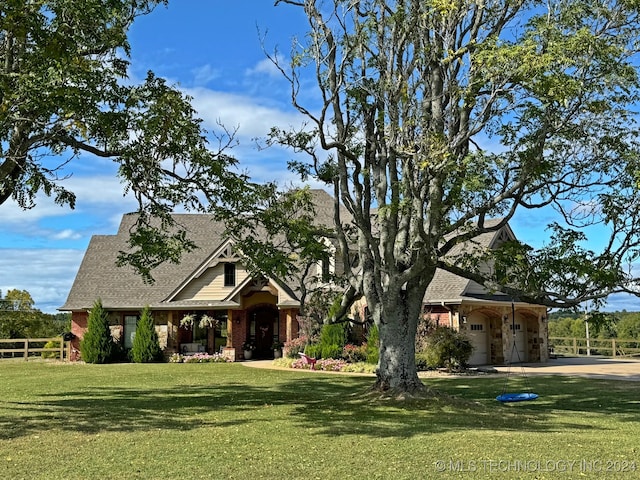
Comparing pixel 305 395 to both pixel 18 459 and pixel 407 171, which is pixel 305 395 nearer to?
pixel 407 171

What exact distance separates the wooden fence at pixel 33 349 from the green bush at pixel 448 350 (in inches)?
720

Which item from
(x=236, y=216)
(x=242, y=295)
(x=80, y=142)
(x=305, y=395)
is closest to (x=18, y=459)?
(x=80, y=142)

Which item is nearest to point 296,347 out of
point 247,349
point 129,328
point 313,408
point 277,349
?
point 277,349

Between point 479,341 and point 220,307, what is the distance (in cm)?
1213

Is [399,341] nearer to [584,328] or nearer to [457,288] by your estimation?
[457,288]

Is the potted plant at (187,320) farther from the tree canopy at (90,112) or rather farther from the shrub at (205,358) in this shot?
the tree canopy at (90,112)

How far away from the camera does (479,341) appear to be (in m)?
28.2

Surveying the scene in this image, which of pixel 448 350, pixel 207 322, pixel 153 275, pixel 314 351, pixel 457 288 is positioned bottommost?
pixel 314 351

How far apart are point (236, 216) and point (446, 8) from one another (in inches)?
268

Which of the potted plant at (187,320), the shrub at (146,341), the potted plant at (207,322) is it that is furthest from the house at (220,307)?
the shrub at (146,341)

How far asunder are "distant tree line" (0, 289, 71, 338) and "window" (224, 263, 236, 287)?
11.1 m

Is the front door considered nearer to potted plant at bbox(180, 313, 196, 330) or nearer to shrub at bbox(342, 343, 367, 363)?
potted plant at bbox(180, 313, 196, 330)

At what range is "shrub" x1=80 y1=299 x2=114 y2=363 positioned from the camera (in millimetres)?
29469

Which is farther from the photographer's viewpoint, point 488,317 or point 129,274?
point 129,274
